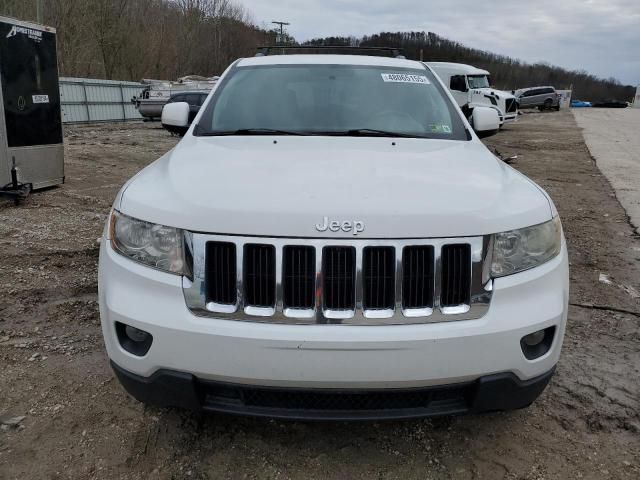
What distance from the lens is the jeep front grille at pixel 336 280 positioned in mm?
1853

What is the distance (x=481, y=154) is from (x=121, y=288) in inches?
73.5

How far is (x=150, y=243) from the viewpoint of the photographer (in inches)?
79.0

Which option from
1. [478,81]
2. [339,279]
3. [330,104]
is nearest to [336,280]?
[339,279]

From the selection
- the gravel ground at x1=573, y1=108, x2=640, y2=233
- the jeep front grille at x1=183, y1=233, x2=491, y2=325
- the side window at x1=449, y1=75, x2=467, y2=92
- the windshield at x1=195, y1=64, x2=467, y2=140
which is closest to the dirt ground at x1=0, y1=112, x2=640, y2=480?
the jeep front grille at x1=183, y1=233, x2=491, y2=325

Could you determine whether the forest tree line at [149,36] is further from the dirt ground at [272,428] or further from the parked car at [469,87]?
the dirt ground at [272,428]

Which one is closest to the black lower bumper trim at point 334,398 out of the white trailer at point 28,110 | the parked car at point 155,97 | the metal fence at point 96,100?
the white trailer at point 28,110

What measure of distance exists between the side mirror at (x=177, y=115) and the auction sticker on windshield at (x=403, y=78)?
134cm

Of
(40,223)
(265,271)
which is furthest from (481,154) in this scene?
(40,223)

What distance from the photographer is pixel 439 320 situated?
A: 1.88 meters

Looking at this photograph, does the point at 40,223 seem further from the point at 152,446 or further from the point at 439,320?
the point at 439,320

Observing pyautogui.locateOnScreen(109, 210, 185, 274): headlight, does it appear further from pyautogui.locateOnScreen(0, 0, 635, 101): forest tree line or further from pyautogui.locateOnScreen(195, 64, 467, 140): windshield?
pyautogui.locateOnScreen(0, 0, 635, 101): forest tree line

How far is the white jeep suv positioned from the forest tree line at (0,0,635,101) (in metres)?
13.9

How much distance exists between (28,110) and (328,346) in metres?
7.24

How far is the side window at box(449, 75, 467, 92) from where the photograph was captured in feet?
67.5
